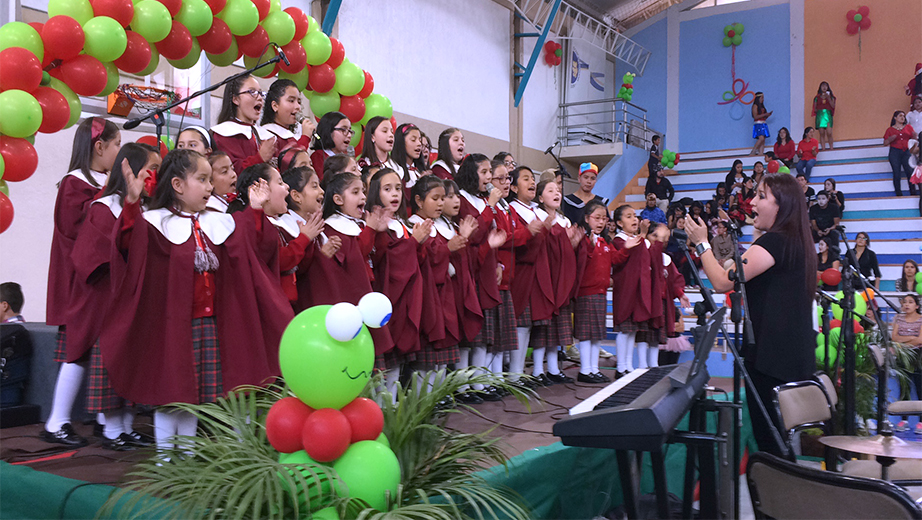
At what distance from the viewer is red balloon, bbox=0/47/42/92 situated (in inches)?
131

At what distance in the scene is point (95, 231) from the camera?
306 centimetres

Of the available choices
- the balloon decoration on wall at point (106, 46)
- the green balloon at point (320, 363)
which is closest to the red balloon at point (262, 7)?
the balloon decoration on wall at point (106, 46)

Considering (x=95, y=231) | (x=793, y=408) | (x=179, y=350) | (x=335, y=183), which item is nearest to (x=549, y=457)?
(x=793, y=408)

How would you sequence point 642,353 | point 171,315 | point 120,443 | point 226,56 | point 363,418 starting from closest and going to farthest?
point 363,418 → point 171,315 → point 120,443 → point 226,56 → point 642,353

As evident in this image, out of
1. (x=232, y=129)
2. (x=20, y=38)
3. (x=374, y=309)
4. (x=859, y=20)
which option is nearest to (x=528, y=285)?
(x=232, y=129)

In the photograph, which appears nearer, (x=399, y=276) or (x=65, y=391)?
(x=65, y=391)

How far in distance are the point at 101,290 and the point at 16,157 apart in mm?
863

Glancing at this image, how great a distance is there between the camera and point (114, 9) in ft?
12.0

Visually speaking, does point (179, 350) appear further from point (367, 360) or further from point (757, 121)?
point (757, 121)

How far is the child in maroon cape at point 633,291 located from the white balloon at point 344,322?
3.76 meters

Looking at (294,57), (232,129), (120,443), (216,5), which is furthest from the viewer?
(294,57)

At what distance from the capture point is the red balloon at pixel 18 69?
3320mm

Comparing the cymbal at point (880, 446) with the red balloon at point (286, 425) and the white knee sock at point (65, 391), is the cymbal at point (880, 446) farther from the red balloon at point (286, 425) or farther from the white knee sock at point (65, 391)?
the white knee sock at point (65, 391)

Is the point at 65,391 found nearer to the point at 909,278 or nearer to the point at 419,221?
the point at 419,221
